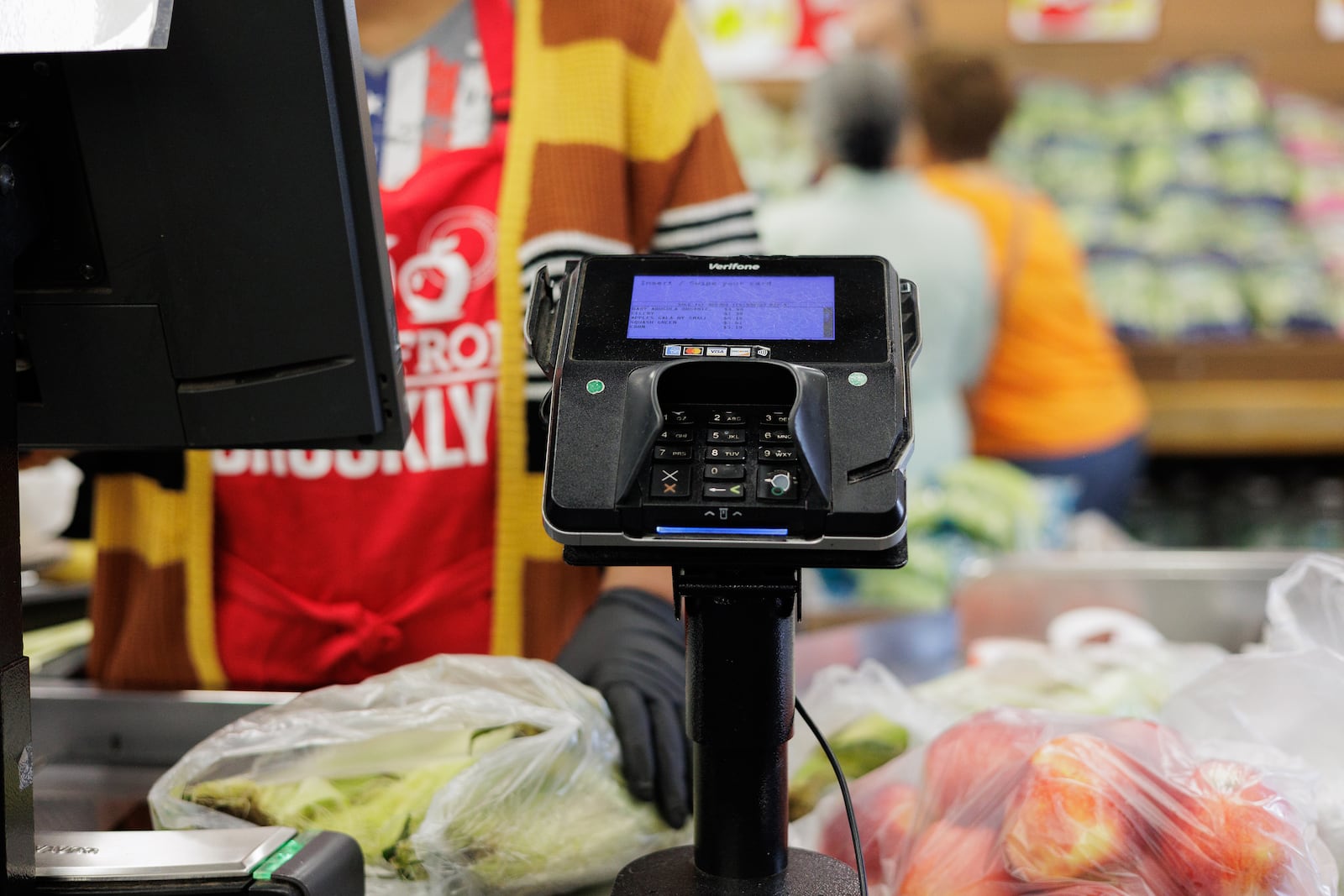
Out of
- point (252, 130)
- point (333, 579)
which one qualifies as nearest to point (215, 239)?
point (252, 130)

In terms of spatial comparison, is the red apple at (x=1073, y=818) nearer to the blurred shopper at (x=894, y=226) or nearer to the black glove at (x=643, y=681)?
the black glove at (x=643, y=681)

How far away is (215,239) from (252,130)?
0.07 m

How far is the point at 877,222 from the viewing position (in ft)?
9.72

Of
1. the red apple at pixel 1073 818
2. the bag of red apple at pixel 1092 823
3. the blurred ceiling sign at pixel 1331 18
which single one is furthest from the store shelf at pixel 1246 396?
the red apple at pixel 1073 818

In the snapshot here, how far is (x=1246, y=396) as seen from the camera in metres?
3.71

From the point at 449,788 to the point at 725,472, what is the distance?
344mm

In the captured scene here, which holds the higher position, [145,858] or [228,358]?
[228,358]

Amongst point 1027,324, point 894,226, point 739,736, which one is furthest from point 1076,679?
point 1027,324

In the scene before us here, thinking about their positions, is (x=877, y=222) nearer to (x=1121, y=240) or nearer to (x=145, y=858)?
(x=1121, y=240)

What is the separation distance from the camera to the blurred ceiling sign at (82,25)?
689 mm

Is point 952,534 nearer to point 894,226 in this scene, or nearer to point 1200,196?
point 894,226

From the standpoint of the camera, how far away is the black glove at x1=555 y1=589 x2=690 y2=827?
36.8 inches

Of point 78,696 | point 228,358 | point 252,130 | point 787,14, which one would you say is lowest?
point 78,696

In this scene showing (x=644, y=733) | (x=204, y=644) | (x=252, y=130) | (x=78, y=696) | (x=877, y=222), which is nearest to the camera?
(x=252, y=130)
